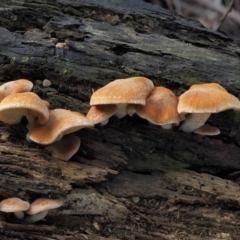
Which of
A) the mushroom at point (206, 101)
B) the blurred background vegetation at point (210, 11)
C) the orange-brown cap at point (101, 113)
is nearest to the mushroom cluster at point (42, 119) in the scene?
the orange-brown cap at point (101, 113)

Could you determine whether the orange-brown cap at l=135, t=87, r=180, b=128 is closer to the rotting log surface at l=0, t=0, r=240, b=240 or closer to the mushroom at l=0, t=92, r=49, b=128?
the rotting log surface at l=0, t=0, r=240, b=240

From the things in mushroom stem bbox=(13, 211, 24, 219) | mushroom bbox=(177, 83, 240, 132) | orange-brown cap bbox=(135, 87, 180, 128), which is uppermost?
mushroom bbox=(177, 83, 240, 132)

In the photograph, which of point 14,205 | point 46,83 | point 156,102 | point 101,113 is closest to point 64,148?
point 101,113

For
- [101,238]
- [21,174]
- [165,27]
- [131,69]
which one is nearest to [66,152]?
[21,174]

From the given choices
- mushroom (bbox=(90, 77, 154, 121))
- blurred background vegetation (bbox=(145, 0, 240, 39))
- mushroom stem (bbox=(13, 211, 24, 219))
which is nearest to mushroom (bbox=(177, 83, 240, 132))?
mushroom (bbox=(90, 77, 154, 121))

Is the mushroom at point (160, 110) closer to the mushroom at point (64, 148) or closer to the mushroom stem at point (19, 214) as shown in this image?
the mushroom at point (64, 148)
